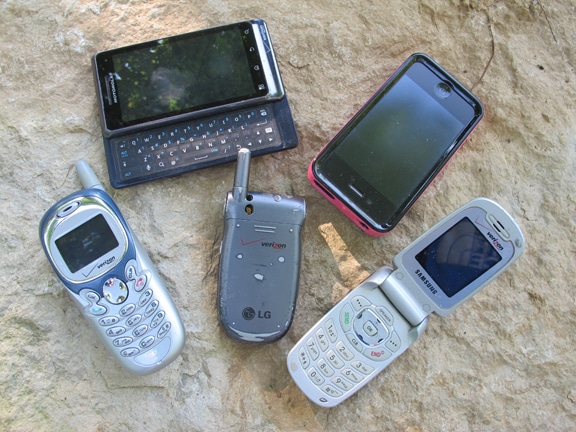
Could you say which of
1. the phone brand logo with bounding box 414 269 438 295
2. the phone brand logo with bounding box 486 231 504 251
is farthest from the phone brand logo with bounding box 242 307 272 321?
the phone brand logo with bounding box 486 231 504 251

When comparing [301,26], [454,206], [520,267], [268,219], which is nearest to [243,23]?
[301,26]

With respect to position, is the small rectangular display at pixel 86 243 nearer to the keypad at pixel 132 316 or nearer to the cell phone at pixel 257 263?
the keypad at pixel 132 316

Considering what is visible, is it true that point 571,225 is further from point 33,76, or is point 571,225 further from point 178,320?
point 33,76

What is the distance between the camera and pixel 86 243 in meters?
0.87

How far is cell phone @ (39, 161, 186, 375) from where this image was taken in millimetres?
865

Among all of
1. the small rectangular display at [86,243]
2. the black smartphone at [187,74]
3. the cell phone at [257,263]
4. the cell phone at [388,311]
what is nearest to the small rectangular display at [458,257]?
the cell phone at [388,311]

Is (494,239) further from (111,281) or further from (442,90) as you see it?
(111,281)

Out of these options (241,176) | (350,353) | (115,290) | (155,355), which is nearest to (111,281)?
(115,290)

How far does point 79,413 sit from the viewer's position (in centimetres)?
90

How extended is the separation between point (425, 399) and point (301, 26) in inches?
23.5

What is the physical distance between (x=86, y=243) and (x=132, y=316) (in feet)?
0.38

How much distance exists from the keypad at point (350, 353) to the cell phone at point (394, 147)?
14cm

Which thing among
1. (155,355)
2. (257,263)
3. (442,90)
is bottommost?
(155,355)

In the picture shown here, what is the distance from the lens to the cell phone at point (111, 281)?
0.86 meters
